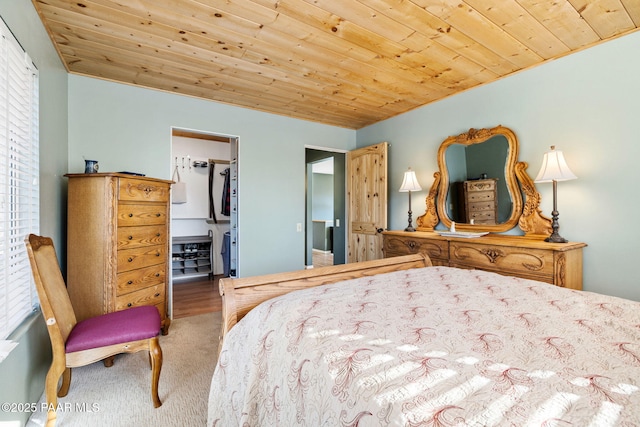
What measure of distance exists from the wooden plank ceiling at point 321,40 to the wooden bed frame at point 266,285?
66.5 inches

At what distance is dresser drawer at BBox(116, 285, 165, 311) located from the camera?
2.41m

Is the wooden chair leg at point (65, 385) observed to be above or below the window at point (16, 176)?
below

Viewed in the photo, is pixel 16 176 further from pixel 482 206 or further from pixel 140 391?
pixel 482 206

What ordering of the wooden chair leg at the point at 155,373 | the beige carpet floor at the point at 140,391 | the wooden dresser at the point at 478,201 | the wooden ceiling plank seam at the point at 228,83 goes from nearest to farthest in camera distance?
1. the beige carpet floor at the point at 140,391
2. the wooden chair leg at the point at 155,373
3. the wooden ceiling plank seam at the point at 228,83
4. the wooden dresser at the point at 478,201

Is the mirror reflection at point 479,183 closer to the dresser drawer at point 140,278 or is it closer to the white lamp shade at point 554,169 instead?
the white lamp shade at point 554,169

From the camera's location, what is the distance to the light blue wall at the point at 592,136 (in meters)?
2.20

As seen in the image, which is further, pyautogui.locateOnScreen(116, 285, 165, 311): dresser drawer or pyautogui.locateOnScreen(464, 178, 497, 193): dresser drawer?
pyautogui.locateOnScreen(464, 178, 497, 193): dresser drawer

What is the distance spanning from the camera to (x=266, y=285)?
1.57 m

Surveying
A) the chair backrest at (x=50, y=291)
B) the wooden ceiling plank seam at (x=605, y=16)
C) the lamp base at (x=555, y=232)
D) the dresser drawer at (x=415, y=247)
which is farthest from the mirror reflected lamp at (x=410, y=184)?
the chair backrest at (x=50, y=291)

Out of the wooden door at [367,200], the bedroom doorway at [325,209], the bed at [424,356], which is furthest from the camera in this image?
the bedroom doorway at [325,209]

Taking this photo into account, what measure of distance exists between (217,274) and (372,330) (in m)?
4.95

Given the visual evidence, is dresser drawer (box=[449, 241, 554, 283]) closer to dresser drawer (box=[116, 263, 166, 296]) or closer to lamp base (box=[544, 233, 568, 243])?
lamp base (box=[544, 233, 568, 243])

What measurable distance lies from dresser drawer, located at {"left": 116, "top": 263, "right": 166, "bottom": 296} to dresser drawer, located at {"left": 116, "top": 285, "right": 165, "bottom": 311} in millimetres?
35

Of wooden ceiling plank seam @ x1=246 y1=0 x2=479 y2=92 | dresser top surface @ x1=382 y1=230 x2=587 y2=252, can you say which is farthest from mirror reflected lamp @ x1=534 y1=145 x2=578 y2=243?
wooden ceiling plank seam @ x1=246 y1=0 x2=479 y2=92
